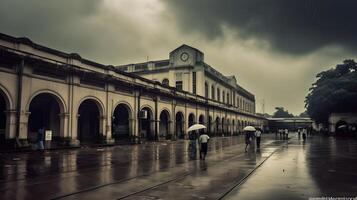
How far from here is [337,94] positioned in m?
48.4

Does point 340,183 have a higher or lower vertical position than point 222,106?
lower

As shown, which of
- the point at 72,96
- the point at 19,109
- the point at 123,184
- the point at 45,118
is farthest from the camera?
the point at 45,118

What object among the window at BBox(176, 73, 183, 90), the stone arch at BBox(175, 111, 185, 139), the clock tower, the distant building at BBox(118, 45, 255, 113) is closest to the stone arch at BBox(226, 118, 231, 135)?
the distant building at BBox(118, 45, 255, 113)

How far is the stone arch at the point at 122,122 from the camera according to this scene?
31.1 meters

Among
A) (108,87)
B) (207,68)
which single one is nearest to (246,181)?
(108,87)

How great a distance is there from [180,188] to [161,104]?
29334mm

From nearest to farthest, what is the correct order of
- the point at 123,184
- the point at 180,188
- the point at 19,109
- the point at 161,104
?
the point at 180,188 → the point at 123,184 → the point at 19,109 → the point at 161,104

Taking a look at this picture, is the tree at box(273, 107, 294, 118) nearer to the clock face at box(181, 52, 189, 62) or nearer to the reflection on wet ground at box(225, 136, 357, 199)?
the clock face at box(181, 52, 189, 62)

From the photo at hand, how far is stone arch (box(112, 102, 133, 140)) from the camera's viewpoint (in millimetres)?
31119

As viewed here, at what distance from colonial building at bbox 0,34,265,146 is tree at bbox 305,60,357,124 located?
1779 cm

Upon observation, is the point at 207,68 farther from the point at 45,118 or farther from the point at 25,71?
the point at 25,71

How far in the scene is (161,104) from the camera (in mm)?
37000

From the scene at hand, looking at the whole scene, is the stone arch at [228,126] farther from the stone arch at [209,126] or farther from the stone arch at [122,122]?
the stone arch at [122,122]

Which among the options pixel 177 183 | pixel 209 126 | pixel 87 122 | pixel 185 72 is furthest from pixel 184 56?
pixel 177 183
